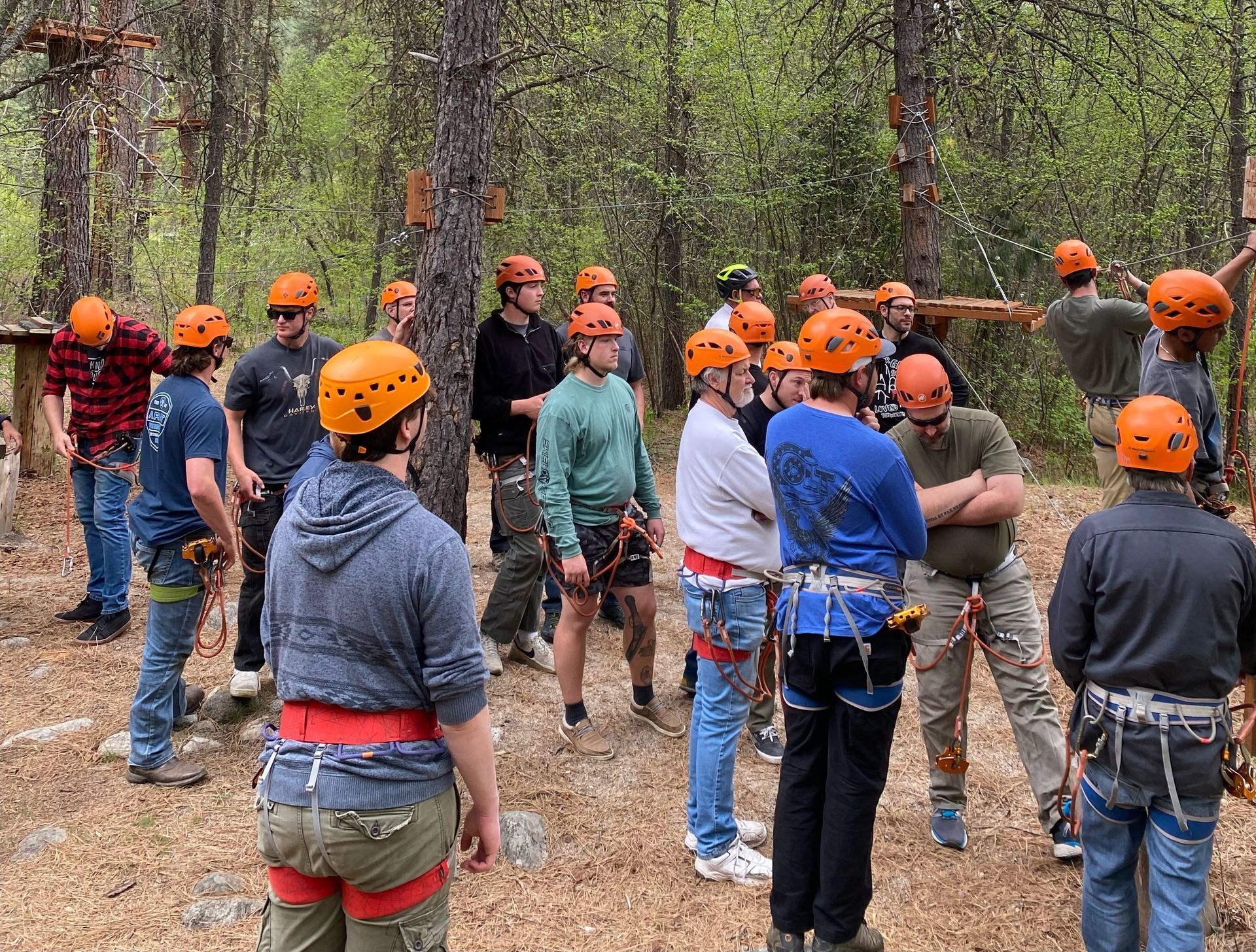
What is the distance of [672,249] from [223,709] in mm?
8965

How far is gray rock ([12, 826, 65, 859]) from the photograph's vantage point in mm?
4078

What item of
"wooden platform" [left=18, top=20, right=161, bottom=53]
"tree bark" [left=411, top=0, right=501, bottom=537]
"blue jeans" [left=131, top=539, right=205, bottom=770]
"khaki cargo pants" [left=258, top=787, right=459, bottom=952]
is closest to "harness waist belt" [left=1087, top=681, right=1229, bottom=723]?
"khaki cargo pants" [left=258, top=787, right=459, bottom=952]

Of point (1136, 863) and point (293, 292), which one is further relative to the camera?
point (293, 292)

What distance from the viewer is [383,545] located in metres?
2.22

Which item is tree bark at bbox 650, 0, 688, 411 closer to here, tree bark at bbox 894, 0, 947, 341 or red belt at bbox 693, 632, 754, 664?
tree bark at bbox 894, 0, 947, 341

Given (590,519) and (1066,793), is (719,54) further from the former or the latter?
(1066,793)

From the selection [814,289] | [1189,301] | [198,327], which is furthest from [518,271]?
[1189,301]

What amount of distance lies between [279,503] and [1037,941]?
3.98m

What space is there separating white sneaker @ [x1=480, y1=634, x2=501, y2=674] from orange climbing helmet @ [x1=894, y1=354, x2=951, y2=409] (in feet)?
9.29

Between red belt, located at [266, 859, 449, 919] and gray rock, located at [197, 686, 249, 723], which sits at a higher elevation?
red belt, located at [266, 859, 449, 919]

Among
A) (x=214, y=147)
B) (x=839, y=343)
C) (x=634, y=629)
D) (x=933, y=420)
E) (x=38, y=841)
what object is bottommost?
(x=38, y=841)

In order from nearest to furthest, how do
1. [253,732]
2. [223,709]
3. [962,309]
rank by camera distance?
[253,732] < [223,709] < [962,309]

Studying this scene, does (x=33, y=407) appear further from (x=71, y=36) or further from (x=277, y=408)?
(x=277, y=408)

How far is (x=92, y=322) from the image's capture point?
19.5ft
